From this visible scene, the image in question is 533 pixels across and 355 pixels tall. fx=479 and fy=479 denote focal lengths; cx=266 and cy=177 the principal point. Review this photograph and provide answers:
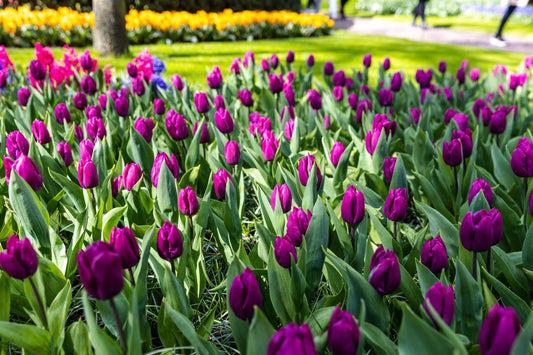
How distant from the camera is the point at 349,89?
387 cm

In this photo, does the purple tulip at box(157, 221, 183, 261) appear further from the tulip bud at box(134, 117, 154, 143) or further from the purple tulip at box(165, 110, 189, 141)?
the tulip bud at box(134, 117, 154, 143)

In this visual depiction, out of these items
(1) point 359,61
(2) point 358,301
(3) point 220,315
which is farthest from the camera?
(1) point 359,61

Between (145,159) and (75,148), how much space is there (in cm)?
47

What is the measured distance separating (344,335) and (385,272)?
25 centimetres

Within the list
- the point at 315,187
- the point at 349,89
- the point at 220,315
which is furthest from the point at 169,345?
the point at 349,89

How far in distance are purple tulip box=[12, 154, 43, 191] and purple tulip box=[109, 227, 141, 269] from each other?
22.9 inches

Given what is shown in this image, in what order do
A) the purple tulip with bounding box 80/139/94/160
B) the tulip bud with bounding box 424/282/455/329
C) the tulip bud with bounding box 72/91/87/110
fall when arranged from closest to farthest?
the tulip bud with bounding box 424/282/455/329 < the purple tulip with bounding box 80/139/94/160 < the tulip bud with bounding box 72/91/87/110

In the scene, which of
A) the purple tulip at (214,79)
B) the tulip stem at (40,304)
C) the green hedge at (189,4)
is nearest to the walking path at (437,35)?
the green hedge at (189,4)

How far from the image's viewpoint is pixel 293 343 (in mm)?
757

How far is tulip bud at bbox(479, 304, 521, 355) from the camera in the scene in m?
0.79

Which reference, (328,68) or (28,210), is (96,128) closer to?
(28,210)

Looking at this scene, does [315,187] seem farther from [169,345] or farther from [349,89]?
[349,89]

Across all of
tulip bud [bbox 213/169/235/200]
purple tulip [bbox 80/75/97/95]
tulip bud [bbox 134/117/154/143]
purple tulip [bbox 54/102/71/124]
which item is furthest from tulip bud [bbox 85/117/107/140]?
purple tulip [bbox 80/75/97/95]

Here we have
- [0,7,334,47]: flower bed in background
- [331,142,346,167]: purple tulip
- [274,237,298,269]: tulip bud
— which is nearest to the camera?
[274,237,298,269]: tulip bud
